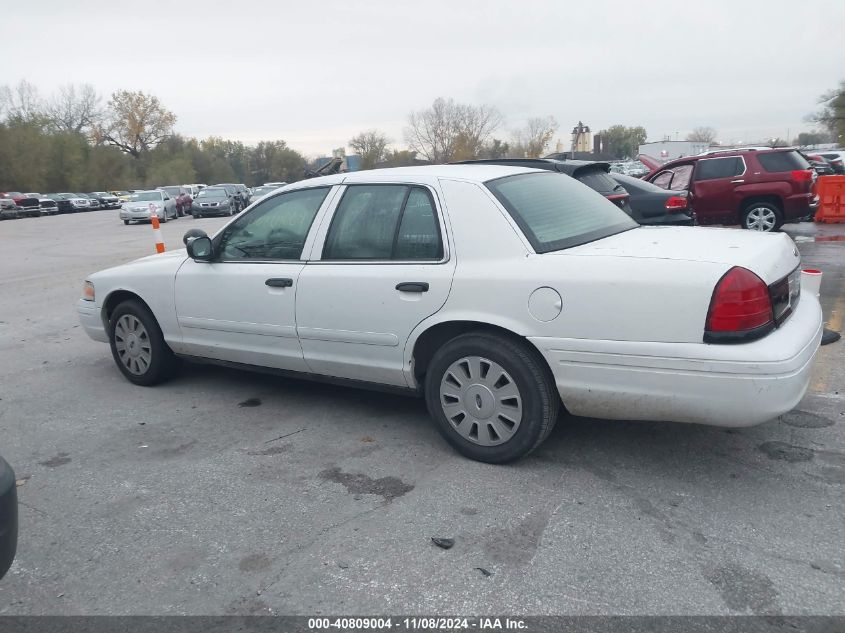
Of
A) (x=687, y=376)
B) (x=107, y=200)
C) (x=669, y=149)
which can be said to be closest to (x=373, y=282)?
(x=687, y=376)

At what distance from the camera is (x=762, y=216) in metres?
12.5

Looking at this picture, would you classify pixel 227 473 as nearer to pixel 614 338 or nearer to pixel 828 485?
pixel 614 338

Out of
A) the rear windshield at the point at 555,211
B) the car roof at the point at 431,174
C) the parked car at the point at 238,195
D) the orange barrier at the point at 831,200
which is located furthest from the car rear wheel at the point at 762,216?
the parked car at the point at 238,195

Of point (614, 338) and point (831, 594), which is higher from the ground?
point (614, 338)

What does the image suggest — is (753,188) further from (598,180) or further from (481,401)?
(481,401)

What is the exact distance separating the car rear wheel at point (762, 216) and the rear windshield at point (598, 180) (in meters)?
5.37

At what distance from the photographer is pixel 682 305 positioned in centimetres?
330

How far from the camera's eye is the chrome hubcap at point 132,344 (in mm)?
5512

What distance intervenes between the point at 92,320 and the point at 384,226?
2.96 m

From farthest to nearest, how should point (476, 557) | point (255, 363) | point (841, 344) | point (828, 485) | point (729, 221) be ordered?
point (729, 221) → point (841, 344) → point (255, 363) → point (828, 485) → point (476, 557)

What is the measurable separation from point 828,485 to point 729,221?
10.3 metres

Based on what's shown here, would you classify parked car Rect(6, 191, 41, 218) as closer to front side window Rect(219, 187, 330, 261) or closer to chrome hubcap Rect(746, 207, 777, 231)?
chrome hubcap Rect(746, 207, 777, 231)

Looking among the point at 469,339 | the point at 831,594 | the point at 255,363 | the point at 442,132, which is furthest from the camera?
the point at 442,132

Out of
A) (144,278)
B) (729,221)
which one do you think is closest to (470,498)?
(144,278)
